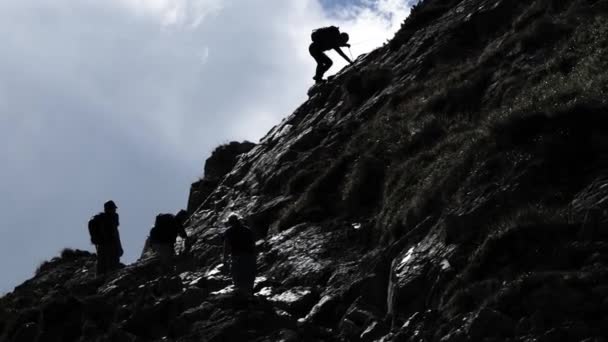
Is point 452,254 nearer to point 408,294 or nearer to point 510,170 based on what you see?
point 408,294

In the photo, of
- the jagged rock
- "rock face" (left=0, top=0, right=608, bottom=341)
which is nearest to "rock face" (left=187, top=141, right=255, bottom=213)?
"rock face" (left=0, top=0, right=608, bottom=341)

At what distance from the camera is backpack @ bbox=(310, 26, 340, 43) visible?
137 ft

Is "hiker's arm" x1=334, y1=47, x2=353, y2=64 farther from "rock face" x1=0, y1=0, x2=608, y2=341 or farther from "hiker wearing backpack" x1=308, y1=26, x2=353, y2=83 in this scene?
A: "rock face" x1=0, y1=0, x2=608, y2=341

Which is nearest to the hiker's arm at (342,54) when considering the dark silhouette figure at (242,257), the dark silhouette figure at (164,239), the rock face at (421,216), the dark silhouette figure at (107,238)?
the rock face at (421,216)

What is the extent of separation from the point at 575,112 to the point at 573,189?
104 inches

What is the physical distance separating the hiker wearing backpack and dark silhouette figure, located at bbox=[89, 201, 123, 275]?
1440cm

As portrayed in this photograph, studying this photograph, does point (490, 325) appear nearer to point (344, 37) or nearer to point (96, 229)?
point (96, 229)

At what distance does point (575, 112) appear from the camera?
2023 centimetres

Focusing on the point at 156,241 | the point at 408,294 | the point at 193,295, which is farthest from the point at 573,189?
the point at 156,241

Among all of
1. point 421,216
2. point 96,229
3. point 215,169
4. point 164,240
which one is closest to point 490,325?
point 421,216

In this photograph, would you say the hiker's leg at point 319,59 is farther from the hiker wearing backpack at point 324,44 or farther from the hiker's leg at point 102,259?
the hiker's leg at point 102,259

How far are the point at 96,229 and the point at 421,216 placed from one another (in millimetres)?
11412

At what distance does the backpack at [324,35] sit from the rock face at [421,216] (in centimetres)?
461

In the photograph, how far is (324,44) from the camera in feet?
137
